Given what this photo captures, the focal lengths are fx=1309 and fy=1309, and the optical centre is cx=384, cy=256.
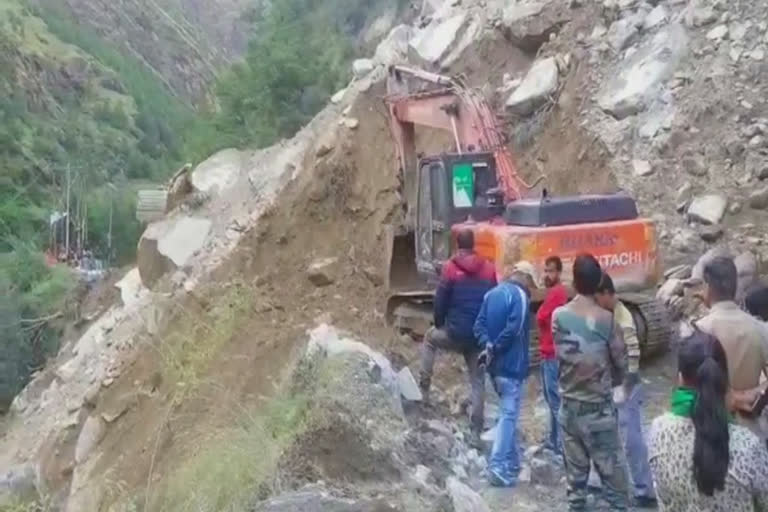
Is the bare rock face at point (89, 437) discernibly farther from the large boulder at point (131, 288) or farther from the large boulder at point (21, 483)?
the large boulder at point (131, 288)

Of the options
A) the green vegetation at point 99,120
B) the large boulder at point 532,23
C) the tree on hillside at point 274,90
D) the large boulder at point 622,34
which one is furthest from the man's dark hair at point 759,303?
the tree on hillside at point 274,90

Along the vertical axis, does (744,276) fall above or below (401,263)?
above

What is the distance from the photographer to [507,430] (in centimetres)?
810

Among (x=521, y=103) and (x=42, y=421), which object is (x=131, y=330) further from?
(x=521, y=103)

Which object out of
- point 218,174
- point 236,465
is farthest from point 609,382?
point 218,174

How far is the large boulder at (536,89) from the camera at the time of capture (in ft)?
55.3

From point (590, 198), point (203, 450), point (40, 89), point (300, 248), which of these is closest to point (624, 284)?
point (590, 198)

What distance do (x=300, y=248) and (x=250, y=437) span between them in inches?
399

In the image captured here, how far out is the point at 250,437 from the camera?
730 cm

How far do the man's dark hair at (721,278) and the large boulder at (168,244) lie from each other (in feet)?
47.9

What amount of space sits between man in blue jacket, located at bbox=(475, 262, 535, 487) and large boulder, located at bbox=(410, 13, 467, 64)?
442 inches

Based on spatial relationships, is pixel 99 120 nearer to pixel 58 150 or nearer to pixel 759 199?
pixel 58 150

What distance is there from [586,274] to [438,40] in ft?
43.3

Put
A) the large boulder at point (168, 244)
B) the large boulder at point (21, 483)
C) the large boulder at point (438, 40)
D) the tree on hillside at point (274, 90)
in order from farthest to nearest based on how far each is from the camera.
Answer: the tree on hillside at point (274, 90)
the large boulder at point (168, 244)
the large boulder at point (438, 40)
the large boulder at point (21, 483)
